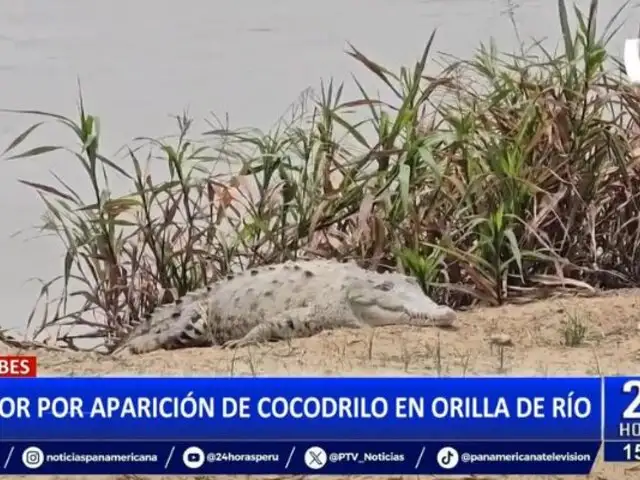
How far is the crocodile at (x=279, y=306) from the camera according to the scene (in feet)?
13.4

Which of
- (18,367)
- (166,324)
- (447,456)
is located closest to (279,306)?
(166,324)

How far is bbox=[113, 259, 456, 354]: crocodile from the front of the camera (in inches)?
161

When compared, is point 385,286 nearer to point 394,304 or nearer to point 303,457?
point 394,304

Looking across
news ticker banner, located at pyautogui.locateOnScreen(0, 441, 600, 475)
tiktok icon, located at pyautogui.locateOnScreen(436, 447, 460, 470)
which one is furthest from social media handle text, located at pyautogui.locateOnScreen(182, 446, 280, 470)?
tiktok icon, located at pyautogui.locateOnScreen(436, 447, 460, 470)

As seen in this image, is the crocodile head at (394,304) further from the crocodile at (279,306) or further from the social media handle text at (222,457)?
the social media handle text at (222,457)

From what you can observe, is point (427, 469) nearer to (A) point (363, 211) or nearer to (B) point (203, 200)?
(A) point (363, 211)

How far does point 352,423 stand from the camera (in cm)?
303

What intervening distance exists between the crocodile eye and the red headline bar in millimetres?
1153

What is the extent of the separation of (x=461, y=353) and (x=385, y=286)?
699 millimetres

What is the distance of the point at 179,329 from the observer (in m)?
4.26

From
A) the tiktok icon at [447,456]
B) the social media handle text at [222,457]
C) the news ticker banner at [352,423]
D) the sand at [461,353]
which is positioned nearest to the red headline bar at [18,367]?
the sand at [461,353]

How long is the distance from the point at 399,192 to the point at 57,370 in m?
1.30

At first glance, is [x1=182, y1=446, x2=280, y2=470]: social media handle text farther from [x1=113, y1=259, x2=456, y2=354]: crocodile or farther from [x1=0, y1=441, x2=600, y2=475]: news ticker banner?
[x1=113, y1=259, x2=456, y2=354]: crocodile

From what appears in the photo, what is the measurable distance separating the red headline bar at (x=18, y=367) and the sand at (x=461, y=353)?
4cm
